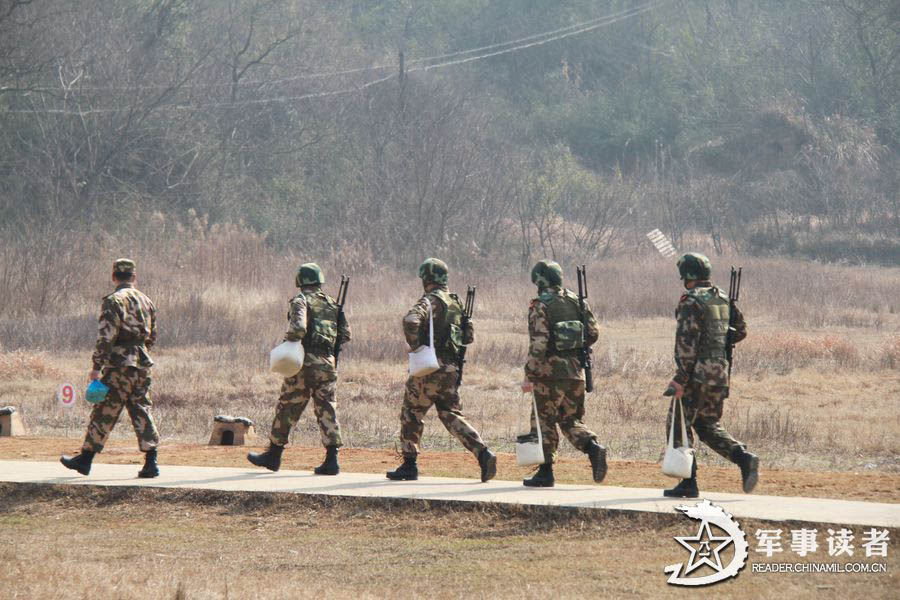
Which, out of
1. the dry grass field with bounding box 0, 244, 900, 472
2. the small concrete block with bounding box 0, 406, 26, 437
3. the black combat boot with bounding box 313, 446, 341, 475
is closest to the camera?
the black combat boot with bounding box 313, 446, 341, 475

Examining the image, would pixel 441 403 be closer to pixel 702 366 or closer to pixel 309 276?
pixel 309 276

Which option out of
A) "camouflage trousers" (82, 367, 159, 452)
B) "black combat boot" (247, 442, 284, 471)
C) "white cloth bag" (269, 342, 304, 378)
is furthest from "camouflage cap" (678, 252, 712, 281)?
"camouflage trousers" (82, 367, 159, 452)

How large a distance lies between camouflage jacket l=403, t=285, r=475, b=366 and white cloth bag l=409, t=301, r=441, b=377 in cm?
5

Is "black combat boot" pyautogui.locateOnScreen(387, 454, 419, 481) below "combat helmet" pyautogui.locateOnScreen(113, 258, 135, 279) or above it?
below

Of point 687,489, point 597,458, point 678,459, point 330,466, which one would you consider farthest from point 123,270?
point 687,489

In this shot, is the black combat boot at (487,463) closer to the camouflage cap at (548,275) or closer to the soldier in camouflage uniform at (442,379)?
the soldier in camouflage uniform at (442,379)

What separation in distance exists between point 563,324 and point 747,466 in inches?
66.3

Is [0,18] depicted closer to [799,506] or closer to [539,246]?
[539,246]

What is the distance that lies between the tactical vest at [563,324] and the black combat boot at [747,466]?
4.57 feet

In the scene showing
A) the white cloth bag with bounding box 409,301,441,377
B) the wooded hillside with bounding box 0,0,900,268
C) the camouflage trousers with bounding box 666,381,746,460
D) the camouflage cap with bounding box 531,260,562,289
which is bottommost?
the camouflage trousers with bounding box 666,381,746,460

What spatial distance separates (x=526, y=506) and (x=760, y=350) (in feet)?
41.1

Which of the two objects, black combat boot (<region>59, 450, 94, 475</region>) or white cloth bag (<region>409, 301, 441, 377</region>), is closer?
white cloth bag (<region>409, 301, 441, 377</region>)

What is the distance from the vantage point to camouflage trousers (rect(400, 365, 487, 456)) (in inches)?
409

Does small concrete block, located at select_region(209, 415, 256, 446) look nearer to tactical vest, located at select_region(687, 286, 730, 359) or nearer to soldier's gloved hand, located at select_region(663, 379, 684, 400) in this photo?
soldier's gloved hand, located at select_region(663, 379, 684, 400)
